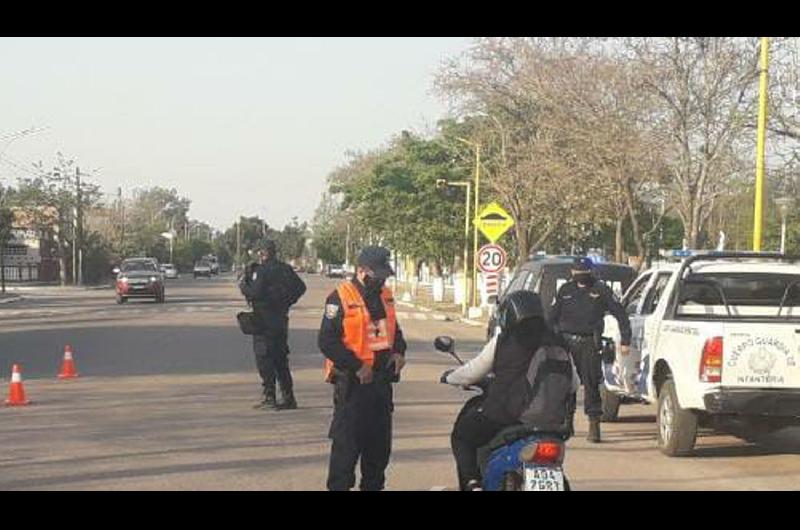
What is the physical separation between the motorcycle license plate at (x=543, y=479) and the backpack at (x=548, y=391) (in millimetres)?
251

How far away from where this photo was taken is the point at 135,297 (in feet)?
160

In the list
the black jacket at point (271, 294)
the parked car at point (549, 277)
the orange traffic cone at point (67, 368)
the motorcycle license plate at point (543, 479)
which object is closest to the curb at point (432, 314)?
the parked car at point (549, 277)

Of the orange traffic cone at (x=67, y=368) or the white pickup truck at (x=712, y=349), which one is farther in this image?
the orange traffic cone at (x=67, y=368)

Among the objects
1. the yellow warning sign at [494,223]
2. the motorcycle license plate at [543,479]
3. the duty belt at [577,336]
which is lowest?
the motorcycle license plate at [543,479]

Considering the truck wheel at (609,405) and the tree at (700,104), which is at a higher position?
the tree at (700,104)

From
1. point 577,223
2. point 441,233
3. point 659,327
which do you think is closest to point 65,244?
point 441,233

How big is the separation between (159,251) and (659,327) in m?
110

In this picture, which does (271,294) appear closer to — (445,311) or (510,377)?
(510,377)

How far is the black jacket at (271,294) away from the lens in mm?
13977

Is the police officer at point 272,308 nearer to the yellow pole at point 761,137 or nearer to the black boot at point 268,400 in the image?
the black boot at point 268,400

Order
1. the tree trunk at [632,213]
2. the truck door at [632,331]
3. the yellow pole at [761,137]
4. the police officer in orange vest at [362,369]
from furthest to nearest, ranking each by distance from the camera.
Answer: the tree trunk at [632,213], the yellow pole at [761,137], the truck door at [632,331], the police officer in orange vest at [362,369]

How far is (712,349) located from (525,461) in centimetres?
438
